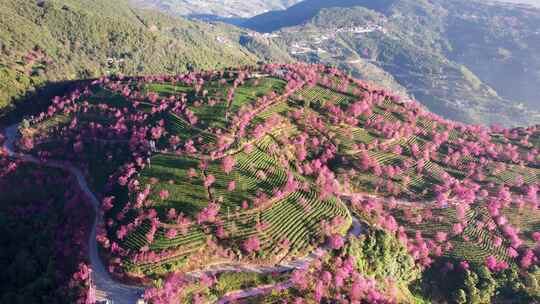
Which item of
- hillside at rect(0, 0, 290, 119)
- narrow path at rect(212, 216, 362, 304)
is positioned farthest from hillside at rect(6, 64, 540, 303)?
hillside at rect(0, 0, 290, 119)

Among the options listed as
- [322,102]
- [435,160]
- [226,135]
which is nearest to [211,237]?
[226,135]

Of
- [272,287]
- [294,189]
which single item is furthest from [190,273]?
[294,189]

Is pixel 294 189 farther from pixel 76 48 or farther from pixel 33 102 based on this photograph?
pixel 76 48

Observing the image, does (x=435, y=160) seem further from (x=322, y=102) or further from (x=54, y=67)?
(x=54, y=67)

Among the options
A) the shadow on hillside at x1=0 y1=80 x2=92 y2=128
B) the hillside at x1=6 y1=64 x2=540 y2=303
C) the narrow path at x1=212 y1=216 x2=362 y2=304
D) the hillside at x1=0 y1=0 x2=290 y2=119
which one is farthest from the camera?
the hillside at x1=0 y1=0 x2=290 y2=119

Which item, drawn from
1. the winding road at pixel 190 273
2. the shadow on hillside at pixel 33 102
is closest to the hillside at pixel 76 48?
the shadow on hillside at pixel 33 102

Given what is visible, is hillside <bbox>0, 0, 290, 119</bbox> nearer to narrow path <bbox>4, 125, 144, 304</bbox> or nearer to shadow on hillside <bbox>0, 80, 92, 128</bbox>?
shadow on hillside <bbox>0, 80, 92, 128</bbox>
